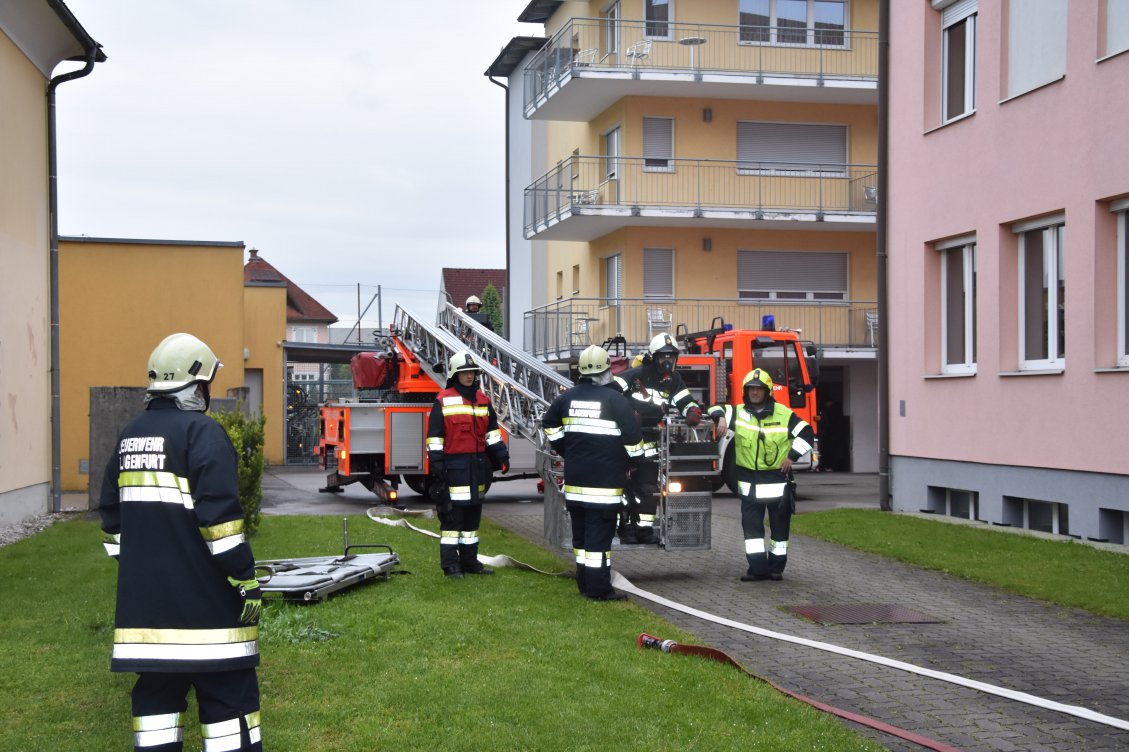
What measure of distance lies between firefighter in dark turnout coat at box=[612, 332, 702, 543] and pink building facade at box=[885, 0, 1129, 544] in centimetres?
460

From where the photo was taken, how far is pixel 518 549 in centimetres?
1317

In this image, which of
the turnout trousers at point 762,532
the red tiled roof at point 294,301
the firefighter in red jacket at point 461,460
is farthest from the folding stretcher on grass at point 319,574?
the red tiled roof at point 294,301

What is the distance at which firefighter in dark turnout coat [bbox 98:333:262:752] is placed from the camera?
4793 millimetres

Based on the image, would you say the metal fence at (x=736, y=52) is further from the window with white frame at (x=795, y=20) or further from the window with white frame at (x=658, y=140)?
the window with white frame at (x=658, y=140)

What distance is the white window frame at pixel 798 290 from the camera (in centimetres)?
2925

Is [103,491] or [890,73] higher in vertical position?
[890,73]

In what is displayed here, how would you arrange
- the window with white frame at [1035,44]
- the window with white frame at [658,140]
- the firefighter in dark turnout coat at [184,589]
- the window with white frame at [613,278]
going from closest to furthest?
the firefighter in dark turnout coat at [184,589] < the window with white frame at [1035,44] < the window with white frame at [658,140] < the window with white frame at [613,278]

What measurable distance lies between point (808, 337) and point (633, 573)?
56.9ft

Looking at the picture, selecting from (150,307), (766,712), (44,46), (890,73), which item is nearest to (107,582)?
(766,712)

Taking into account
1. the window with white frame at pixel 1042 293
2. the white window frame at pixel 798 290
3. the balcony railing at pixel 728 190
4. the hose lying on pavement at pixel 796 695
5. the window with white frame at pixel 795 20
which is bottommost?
the hose lying on pavement at pixel 796 695

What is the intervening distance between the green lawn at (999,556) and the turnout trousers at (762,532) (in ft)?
5.89

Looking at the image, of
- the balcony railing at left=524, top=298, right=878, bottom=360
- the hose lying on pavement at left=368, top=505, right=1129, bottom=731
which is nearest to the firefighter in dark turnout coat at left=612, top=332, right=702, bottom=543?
the hose lying on pavement at left=368, top=505, right=1129, bottom=731

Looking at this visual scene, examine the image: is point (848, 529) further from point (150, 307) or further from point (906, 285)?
point (150, 307)

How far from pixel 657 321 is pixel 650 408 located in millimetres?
16586
